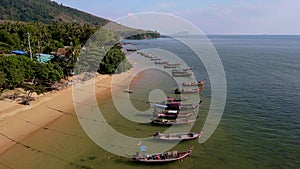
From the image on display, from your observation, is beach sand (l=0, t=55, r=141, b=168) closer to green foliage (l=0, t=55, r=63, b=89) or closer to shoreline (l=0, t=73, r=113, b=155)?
shoreline (l=0, t=73, r=113, b=155)

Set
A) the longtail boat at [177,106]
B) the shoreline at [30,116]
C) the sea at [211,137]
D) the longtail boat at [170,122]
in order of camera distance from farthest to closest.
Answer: the longtail boat at [177,106]
the longtail boat at [170,122]
the shoreline at [30,116]
the sea at [211,137]

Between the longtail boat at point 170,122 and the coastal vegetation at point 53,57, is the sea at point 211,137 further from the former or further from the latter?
the coastal vegetation at point 53,57

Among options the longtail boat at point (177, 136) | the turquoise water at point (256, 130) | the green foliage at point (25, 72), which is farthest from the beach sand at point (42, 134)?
the turquoise water at point (256, 130)

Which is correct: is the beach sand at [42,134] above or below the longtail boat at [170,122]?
below

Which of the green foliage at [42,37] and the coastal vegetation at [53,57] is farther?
Result: the green foliage at [42,37]

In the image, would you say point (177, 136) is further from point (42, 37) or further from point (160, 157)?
point (42, 37)

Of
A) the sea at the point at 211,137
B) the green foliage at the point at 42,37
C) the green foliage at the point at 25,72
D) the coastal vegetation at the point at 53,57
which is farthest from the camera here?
the green foliage at the point at 42,37

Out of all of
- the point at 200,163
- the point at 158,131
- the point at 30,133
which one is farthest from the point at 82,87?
the point at 200,163

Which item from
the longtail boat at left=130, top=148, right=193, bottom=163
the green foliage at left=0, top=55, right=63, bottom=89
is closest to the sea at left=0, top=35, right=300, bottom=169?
the longtail boat at left=130, top=148, right=193, bottom=163

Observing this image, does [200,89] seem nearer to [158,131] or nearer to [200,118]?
[200,118]
